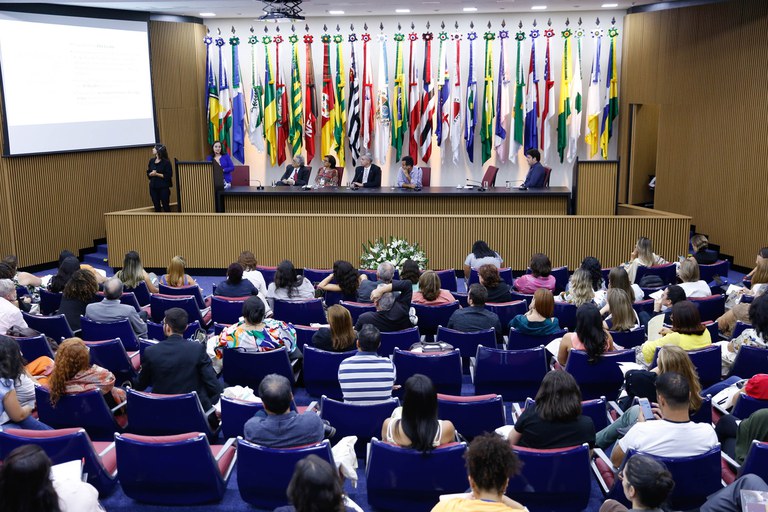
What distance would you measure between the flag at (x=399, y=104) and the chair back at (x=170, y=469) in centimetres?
1045

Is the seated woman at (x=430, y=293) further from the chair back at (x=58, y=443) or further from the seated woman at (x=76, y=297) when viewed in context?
the chair back at (x=58, y=443)

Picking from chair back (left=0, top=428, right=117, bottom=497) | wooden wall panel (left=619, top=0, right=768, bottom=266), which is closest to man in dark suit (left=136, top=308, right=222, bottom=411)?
chair back (left=0, top=428, right=117, bottom=497)

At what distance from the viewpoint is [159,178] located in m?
11.3

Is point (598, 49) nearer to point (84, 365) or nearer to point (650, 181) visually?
point (650, 181)

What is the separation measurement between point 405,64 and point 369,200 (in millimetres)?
4030

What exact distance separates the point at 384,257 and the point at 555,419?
552 centimetres

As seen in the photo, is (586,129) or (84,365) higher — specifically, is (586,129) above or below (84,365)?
above

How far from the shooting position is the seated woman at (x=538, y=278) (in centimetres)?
766

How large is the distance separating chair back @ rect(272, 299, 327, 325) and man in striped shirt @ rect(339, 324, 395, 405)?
6.82 feet

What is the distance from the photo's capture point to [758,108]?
1081 centimetres

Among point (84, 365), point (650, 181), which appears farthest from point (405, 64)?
point (84, 365)

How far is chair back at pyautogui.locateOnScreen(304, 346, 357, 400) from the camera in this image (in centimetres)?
544

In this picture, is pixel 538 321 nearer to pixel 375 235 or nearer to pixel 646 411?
pixel 646 411

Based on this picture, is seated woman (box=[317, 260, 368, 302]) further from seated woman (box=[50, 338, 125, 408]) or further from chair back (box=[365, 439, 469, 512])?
chair back (box=[365, 439, 469, 512])
